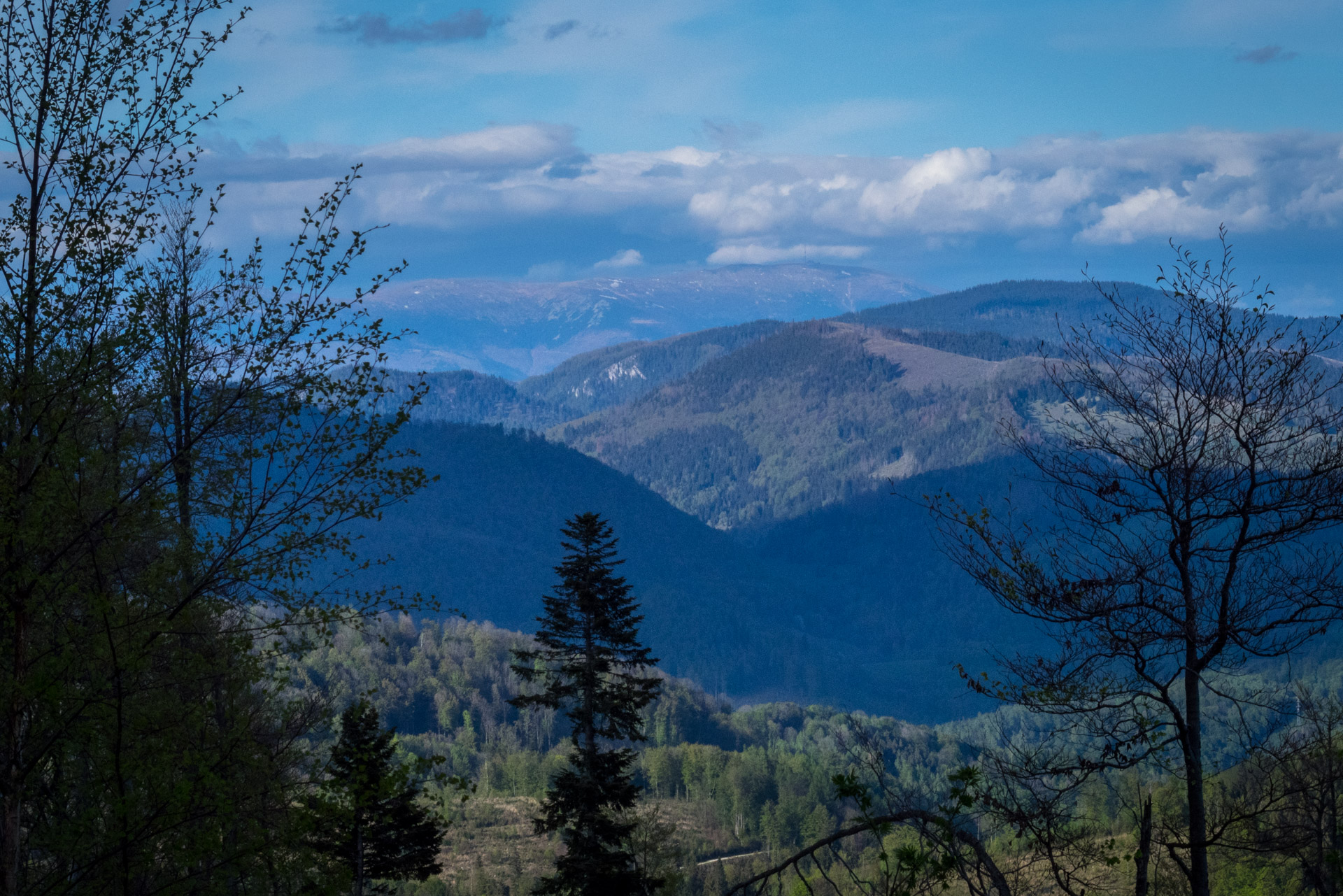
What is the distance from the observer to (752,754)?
448 feet

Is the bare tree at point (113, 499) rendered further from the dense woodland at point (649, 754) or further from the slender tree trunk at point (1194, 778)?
the dense woodland at point (649, 754)

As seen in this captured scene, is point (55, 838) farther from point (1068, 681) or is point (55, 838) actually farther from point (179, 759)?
point (1068, 681)

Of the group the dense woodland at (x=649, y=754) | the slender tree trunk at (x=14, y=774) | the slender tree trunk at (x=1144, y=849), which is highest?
the slender tree trunk at (x=14, y=774)

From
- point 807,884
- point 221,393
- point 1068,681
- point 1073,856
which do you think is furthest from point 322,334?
point 1073,856

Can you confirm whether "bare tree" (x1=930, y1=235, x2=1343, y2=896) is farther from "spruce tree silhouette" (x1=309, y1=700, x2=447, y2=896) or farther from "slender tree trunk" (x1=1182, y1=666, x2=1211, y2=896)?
"spruce tree silhouette" (x1=309, y1=700, x2=447, y2=896)

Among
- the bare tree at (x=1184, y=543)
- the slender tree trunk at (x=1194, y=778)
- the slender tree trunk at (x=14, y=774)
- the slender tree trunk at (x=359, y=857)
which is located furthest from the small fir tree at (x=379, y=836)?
the slender tree trunk at (x=1194, y=778)

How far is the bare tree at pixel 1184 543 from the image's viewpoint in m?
10.5

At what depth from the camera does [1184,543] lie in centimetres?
1074

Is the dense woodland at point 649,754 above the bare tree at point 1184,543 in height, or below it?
below

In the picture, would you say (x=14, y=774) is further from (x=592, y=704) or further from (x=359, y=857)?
(x=592, y=704)

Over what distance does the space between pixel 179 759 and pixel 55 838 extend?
1.23 meters

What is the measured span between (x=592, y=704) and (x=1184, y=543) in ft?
46.1

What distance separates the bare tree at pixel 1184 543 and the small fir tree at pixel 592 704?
10493mm

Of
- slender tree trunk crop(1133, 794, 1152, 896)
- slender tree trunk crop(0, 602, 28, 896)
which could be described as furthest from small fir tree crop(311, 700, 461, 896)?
slender tree trunk crop(1133, 794, 1152, 896)
